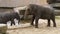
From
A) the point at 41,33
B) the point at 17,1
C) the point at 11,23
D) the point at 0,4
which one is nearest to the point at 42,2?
the point at 17,1

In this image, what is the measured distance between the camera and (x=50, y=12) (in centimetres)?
550

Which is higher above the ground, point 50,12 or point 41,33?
point 50,12

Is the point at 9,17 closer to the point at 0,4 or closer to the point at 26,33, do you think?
the point at 26,33

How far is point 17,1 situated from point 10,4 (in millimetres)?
323

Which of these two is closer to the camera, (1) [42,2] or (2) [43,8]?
(2) [43,8]

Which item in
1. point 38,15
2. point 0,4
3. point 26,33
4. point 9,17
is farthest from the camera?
point 0,4

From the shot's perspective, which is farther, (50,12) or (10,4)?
(10,4)

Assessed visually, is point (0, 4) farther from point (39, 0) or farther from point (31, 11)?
point (31, 11)

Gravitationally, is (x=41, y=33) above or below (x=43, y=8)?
below

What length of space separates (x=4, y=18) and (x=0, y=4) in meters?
2.42

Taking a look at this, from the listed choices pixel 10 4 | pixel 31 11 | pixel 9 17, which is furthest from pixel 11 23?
pixel 10 4

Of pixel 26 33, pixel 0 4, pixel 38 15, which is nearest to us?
pixel 26 33

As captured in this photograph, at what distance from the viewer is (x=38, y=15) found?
17.7 feet

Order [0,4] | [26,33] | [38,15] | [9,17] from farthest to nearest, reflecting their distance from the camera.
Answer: [0,4] < [9,17] < [38,15] < [26,33]
